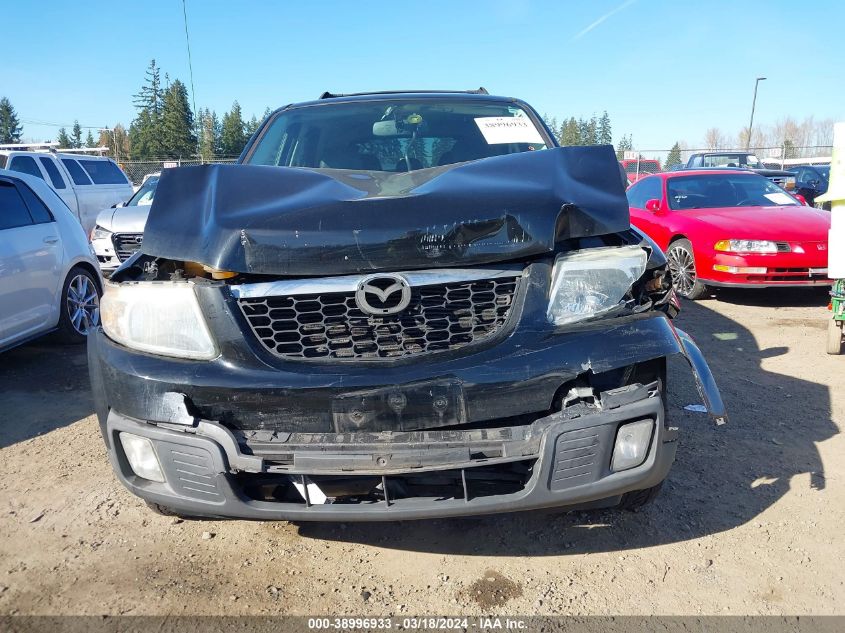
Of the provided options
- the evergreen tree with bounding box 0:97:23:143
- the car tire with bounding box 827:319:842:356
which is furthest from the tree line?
the car tire with bounding box 827:319:842:356

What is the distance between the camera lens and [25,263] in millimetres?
4746

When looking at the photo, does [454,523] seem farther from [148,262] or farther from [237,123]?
[237,123]

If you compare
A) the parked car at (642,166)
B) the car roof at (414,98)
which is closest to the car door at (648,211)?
the car roof at (414,98)

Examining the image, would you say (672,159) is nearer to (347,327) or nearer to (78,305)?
(78,305)

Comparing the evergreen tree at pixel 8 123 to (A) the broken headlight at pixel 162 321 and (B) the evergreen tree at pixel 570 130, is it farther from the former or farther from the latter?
(A) the broken headlight at pixel 162 321

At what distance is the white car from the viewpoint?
4598 mm

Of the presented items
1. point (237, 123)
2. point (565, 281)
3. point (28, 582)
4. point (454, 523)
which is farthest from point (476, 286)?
point (237, 123)

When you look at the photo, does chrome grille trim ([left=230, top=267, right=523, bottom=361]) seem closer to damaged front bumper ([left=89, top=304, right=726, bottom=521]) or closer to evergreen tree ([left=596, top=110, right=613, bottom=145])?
damaged front bumper ([left=89, top=304, right=726, bottom=521])

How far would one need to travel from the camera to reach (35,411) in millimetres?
4000

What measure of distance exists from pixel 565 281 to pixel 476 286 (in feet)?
0.94

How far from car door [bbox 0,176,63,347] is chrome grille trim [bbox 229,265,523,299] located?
3.49m

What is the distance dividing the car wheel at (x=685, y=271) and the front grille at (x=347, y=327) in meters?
5.65

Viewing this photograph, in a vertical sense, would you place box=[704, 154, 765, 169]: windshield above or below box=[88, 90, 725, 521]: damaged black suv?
below

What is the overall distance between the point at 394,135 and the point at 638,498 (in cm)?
220
